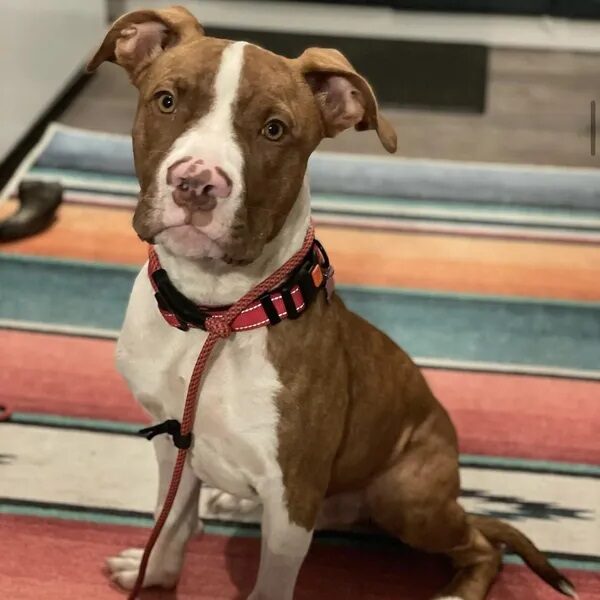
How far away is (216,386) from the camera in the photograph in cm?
125

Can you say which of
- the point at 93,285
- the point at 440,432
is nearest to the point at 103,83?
the point at 93,285

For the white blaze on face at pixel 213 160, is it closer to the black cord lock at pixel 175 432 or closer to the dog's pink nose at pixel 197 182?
the dog's pink nose at pixel 197 182

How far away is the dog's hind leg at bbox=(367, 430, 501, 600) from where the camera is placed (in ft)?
4.85

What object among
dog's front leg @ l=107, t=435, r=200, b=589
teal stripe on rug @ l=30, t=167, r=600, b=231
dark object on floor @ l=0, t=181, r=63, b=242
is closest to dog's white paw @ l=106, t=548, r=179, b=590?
dog's front leg @ l=107, t=435, r=200, b=589

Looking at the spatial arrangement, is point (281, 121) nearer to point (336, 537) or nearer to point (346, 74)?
point (346, 74)

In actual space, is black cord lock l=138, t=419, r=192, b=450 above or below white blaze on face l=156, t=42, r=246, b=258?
below

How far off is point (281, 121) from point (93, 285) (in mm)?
1287

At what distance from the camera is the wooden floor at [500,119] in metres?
3.05

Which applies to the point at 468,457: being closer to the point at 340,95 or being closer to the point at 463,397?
the point at 463,397

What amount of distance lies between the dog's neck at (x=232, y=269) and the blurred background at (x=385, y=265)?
610 millimetres

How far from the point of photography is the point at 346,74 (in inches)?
47.4

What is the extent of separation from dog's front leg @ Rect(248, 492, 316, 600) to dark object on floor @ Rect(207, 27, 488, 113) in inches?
89.0

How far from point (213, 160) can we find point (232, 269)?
193 mm

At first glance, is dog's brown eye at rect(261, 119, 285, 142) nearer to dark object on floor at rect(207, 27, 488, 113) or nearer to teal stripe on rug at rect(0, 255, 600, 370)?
teal stripe on rug at rect(0, 255, 600, 370)
